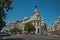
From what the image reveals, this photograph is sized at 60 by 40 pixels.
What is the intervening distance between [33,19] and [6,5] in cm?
11043

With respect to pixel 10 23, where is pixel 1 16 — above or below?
below

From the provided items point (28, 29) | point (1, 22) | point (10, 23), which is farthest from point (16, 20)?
point (1, 22)

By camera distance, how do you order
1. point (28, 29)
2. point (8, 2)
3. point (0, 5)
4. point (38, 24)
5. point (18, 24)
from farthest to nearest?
point (18, 24)
point (38, 24)
point (28, 29)
point (8, 2)
point (0, 5)

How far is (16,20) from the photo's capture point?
580 ft

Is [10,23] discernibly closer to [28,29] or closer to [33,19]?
[33,19]

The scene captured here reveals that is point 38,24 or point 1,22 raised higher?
point 38,24

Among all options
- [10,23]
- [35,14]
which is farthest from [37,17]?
[10,23]

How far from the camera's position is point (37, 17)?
132125 mm

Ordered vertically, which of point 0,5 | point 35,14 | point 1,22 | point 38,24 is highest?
point 35,14

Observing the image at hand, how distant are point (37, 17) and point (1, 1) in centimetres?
11069

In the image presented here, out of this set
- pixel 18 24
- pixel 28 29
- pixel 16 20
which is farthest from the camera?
pixel 16 20

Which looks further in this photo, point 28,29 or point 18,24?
point 18,24

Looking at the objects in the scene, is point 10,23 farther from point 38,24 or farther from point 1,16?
point 1,16

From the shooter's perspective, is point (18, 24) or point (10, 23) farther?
point (10, 23)
